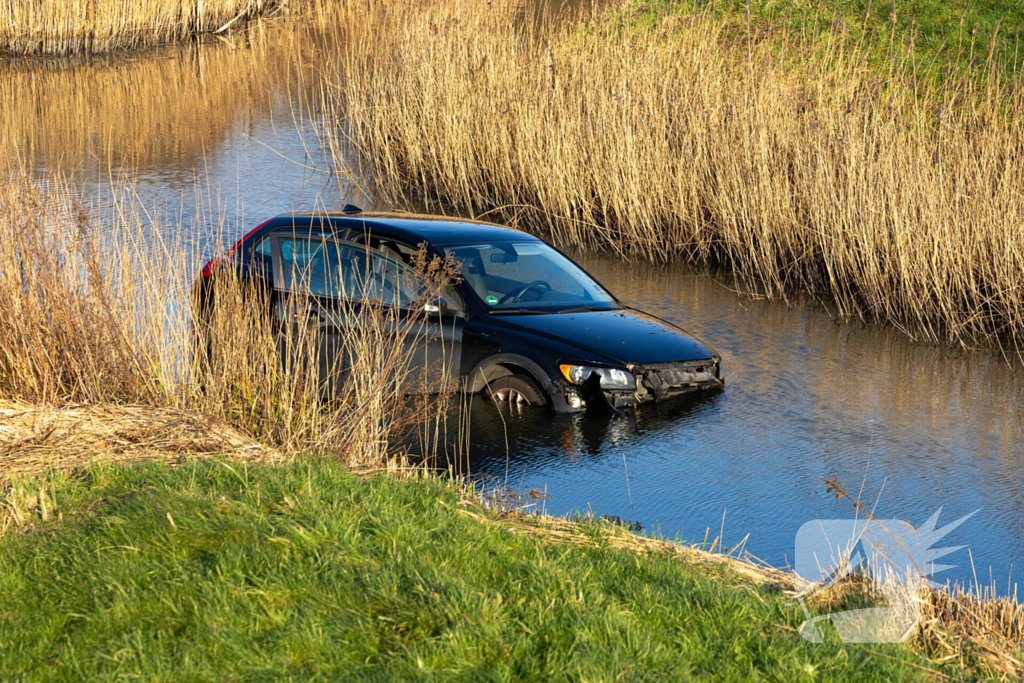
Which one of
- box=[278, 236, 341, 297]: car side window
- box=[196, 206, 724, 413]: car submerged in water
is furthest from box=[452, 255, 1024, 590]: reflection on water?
box=[278, 236, 341, 297]: car side window

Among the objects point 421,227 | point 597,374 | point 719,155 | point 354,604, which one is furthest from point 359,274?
point 719,155

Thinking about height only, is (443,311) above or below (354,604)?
above

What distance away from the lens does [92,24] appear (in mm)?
31578

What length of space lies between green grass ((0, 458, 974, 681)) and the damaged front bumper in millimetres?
3352

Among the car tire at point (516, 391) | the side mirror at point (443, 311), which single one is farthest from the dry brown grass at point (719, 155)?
the side mirror at point (443, 311)

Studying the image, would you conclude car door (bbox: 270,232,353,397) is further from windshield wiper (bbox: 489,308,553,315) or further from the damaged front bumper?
the damaged front bumper

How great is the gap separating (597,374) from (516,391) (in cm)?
70

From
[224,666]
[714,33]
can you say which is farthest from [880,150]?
[224,666]

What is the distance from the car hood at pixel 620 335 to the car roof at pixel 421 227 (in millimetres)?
1031

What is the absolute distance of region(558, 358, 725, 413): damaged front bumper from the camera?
27.8ft

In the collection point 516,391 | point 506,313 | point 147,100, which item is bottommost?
point 516,391

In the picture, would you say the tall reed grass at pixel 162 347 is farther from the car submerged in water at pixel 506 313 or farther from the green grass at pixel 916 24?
the green grass at pixel 916 24

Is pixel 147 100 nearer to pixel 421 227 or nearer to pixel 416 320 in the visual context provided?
pixel 421 227

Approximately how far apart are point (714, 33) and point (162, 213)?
8.15 metres
